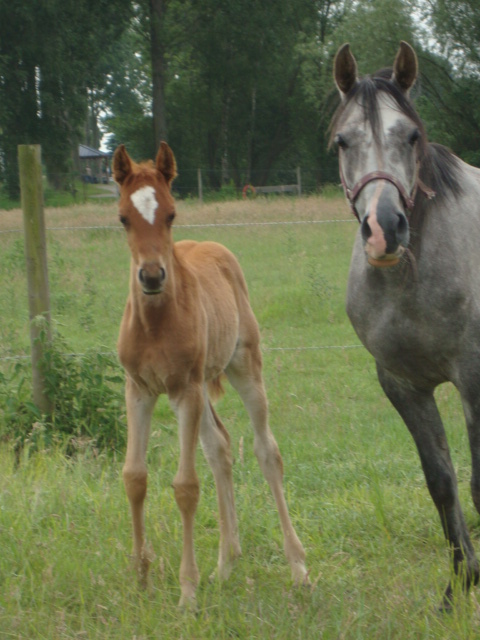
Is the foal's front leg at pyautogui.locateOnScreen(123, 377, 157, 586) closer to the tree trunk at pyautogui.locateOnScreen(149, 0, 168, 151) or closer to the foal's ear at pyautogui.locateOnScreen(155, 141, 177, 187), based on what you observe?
the foal's ear at pyautogui.locateOnScreen(155, 141, 177, 187)

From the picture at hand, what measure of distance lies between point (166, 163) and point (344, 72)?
2.55 ft

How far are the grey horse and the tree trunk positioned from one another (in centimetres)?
2882

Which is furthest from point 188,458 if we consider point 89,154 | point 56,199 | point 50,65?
point 89,154

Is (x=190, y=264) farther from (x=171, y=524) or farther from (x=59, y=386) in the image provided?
(x=59, y=386)

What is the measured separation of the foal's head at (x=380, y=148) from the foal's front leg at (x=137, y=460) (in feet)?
3.75

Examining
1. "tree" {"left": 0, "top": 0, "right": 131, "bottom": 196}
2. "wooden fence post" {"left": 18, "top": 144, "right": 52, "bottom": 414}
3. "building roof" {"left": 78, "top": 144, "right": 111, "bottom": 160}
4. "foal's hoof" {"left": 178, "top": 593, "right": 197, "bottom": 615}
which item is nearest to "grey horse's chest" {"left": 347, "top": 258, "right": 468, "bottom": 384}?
"foal's hoof" {"left": 178, "top": 593, "right": 197, "bottom": 615}

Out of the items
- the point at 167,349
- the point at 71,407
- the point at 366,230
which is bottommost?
the point at 71,407

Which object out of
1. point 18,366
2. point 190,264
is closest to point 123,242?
point 18,366

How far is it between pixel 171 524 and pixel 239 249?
9.18 metres

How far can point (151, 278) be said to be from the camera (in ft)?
9.70

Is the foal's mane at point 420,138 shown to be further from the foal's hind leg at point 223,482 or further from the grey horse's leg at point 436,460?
the foal's hind leg at point 223,482

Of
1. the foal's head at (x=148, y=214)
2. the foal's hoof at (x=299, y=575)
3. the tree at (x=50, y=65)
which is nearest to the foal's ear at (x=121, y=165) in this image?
the foal's head at (x=148, y=214)

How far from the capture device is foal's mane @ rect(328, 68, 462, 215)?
2.97 meters

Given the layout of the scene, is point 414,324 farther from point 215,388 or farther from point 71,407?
point 71,407
